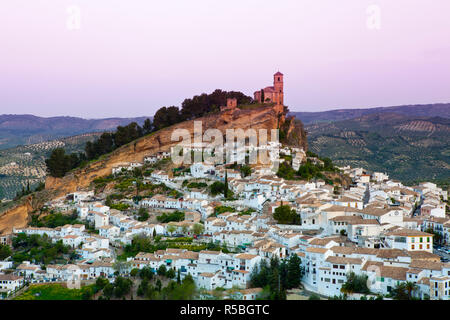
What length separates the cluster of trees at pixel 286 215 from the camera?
883 inches

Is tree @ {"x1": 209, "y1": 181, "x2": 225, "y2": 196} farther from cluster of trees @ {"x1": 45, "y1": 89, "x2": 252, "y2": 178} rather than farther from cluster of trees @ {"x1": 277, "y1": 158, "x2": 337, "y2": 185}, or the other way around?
cluster of trees @ {"x1": 45, "y1": 89, "x2": 252, "y2": 178}

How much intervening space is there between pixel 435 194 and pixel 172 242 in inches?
670

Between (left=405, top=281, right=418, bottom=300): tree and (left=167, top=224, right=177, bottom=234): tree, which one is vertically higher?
(left=167, top=224, right=177, bottom=234): tree

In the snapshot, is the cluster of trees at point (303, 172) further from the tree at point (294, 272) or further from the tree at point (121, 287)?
the tree at point (121, 287)

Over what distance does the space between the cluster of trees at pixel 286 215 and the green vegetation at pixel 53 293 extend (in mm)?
8756

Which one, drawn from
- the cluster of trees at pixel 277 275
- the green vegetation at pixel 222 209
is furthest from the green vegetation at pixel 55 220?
the cluster of trees at pixel 277 275

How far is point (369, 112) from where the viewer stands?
12550cm

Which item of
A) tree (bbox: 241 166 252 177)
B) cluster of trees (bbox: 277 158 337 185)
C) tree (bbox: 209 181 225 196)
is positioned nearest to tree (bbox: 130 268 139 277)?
tree (bbox: 209 181 225 196)

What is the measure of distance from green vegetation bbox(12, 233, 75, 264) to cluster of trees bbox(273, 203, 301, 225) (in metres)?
9.75

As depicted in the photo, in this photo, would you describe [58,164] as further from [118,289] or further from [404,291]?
[404,291]

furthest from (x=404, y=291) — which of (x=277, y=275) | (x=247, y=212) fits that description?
(x=247, y=212)

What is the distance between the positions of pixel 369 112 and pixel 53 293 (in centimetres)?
11611

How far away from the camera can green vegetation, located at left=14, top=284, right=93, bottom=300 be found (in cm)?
1897
